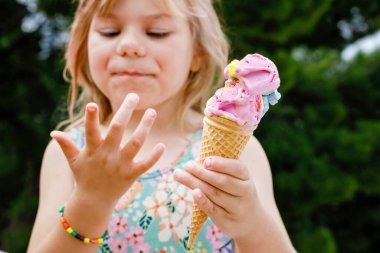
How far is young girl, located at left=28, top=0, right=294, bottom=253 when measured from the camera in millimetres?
1340

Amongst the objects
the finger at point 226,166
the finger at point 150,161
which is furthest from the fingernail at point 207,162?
the finger at point 150,161

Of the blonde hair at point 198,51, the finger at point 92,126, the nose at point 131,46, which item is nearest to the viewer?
the finger at point 92,126

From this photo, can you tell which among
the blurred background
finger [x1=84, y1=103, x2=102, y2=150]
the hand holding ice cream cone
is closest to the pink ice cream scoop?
the hand holding ice cream cone

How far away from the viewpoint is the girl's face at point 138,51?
1.74 metres

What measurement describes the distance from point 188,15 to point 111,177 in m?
0.77

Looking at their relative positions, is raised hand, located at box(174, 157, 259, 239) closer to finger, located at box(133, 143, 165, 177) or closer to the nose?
finger, located at box(133, 143, 165, 177)

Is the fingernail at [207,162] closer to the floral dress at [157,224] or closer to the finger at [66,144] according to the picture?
the finger at [66,144]

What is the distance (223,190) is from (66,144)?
369mm

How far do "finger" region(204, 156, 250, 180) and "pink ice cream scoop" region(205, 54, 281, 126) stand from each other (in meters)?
0.09

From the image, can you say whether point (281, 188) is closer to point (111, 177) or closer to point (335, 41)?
point (335, 41)

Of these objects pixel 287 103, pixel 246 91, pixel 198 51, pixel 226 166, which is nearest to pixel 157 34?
pixel 198 51

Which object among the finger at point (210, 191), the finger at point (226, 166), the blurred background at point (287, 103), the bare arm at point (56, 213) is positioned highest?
the finger at point (226, 166)

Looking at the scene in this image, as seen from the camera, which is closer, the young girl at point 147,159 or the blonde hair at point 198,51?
the young girl at point 147,159

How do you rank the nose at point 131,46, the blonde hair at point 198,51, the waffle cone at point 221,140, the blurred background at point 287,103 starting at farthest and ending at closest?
the blurred background at point 287,103
the blonde hair at point 198,51
the nose at point 131,46
the waffle cone at point 221,140
